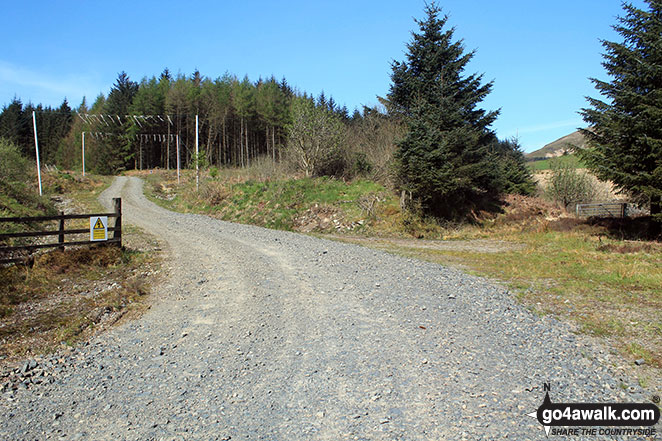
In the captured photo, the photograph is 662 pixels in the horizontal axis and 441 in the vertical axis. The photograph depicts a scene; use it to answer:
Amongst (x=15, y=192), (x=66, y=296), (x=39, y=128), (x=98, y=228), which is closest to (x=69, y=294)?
(x=66, y=296)

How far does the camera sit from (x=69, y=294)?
844 centimetres

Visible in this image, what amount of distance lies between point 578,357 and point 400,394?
8.37ft

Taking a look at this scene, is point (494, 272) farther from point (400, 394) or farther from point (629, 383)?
point (400, 394)

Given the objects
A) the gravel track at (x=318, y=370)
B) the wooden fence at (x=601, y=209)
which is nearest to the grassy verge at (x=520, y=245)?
the gravel track at (x=318, y=370)

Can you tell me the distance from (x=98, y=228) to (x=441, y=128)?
56.7 ft

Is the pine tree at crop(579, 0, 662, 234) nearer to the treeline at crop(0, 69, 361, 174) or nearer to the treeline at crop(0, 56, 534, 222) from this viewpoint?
the treeline at crop(0, 56, 534, 222)

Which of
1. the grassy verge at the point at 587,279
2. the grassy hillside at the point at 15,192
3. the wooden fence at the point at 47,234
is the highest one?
the grassy hillside at the point at 15,192

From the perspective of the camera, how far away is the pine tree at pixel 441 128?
18.7m

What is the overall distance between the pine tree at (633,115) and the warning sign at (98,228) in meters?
18.2

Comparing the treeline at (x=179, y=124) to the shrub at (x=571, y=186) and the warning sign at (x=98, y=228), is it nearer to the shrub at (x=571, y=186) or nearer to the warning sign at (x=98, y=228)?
the shrub at (x=571, y=186)

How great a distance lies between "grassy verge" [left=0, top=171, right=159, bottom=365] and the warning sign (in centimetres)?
33

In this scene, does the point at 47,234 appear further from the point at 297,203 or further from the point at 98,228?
the point at 297,203

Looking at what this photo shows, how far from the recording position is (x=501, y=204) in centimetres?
2627

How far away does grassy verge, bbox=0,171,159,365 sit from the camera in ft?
20.0
